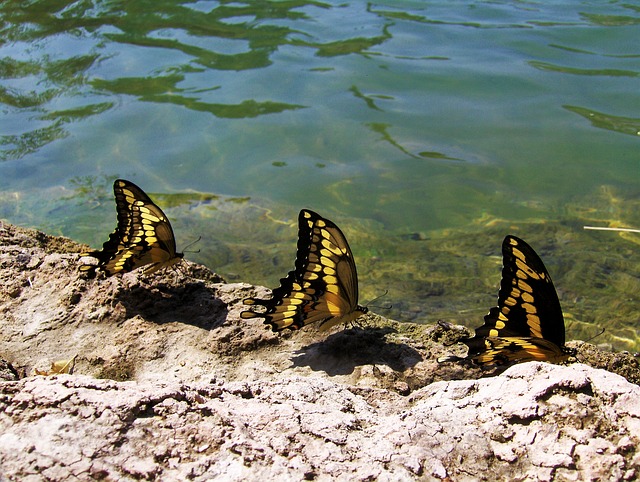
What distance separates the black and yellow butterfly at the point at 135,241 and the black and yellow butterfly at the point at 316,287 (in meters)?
0.69

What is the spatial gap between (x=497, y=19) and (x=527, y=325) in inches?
385

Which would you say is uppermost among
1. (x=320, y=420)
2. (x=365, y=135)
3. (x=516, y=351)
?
(x=320, y=420)

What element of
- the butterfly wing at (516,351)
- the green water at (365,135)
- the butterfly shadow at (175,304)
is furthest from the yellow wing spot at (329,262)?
the green water at (365,135)

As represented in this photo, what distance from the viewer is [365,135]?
8844 millimetres

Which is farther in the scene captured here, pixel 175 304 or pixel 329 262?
pixel 175 304

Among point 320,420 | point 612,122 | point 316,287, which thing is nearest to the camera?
point 320,420

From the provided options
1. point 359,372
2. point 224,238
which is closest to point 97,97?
point 224,238

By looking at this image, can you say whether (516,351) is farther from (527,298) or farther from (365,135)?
(365,135)

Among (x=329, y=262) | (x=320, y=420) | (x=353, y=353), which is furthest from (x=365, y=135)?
(x=320, y=420)

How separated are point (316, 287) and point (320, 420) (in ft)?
4.00

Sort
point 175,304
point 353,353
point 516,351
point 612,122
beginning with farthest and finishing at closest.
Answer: point 612,122
point 175,304
point 353,353
point 516,351

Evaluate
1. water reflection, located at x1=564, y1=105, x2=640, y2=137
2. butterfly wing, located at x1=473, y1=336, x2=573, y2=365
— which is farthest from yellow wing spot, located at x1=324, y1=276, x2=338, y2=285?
water reflection, located at x1=564, y1=105, x2=640, y2=137

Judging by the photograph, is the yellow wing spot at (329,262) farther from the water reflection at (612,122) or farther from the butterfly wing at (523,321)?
the water reflection at (612,122)

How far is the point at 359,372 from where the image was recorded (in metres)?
3.17
